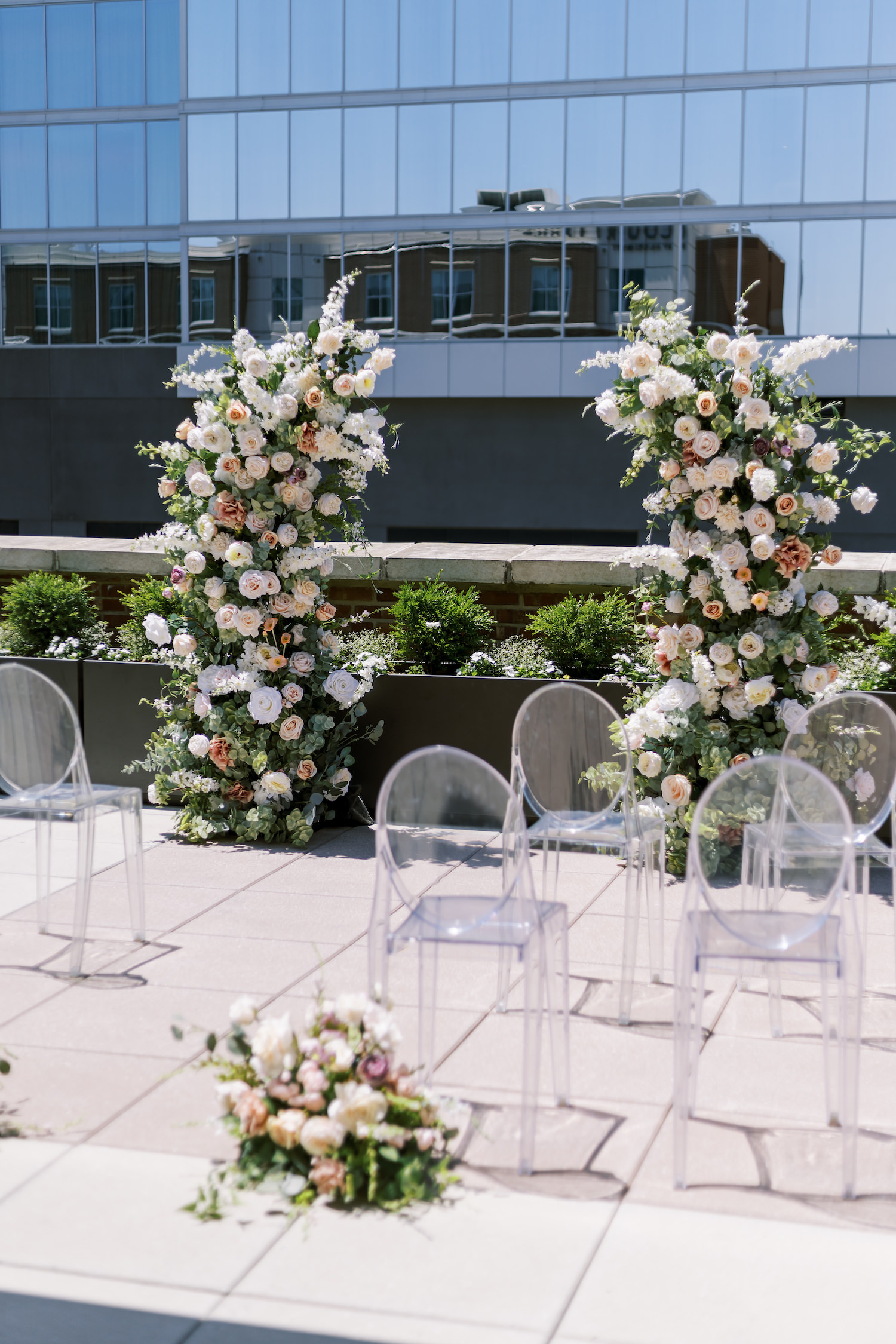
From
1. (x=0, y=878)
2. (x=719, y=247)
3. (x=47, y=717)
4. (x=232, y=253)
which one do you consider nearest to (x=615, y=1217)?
(x=47, y=717)

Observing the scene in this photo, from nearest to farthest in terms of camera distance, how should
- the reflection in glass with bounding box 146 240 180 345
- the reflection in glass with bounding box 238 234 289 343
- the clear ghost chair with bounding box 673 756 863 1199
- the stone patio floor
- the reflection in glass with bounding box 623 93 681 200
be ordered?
the stone patio floor, the clear ghost chair with bounding box 673 756 863 1199, the reflection in glass with bounding box 623 93 681 200, the reflection in glass with bounding box 238 234 289 343, the reflection in glass with bounding box 146 240 180 345

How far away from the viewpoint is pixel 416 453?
2258 cm

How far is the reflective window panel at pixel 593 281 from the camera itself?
21188 mm

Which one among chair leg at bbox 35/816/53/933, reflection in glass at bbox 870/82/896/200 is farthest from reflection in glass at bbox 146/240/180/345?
chair leg at bbox 35/816/53/933

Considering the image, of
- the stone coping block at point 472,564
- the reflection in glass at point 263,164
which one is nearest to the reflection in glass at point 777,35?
the reflection in glass at point 263,164

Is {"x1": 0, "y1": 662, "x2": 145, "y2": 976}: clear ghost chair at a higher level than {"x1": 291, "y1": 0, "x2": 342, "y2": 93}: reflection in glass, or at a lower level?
lower

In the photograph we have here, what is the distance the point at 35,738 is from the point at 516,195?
18260 mm

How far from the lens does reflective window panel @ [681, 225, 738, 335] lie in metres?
20.8

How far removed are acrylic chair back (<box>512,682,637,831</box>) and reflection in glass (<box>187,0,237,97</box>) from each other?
20148 mm

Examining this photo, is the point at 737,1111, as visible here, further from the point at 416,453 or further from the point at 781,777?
the point at 416,453

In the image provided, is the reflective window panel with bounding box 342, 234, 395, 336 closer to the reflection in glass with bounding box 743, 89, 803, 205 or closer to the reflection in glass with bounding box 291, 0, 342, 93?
the reflection in glass with bounding box 291, 0, 342, 93

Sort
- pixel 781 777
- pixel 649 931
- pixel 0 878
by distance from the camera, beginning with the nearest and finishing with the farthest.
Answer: pixel 781 777 < pixel 649 931 < pixel 0 878

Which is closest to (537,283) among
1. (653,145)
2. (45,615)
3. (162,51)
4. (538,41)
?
(653,145)

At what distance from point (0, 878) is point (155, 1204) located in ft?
10.9
